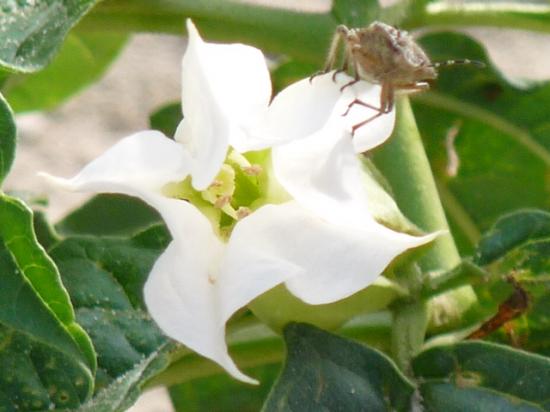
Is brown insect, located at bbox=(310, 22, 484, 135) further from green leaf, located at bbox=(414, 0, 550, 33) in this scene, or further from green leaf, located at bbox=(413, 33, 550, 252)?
green leaf, located at bbox=(413, 33, 550, 252)

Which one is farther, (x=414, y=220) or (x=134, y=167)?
(x=414, y=220)

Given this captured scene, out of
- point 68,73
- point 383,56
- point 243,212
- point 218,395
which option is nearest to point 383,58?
point 383,56

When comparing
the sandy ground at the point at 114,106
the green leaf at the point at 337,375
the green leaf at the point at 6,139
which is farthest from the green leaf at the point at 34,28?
the sandy ground at the point at 114,106

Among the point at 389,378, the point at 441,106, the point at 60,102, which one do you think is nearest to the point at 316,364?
the point at 389,378

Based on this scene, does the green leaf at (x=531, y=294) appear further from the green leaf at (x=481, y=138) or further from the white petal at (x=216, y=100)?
the green leaf at (x=481, y=138)

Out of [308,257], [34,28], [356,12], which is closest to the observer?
[308,257]

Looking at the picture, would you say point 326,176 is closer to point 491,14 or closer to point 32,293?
point 32,293
